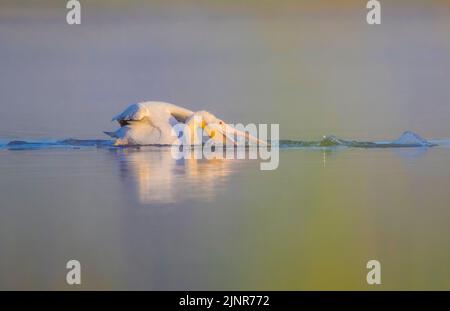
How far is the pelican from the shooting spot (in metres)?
4.26

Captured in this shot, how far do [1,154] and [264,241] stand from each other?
8.60 ft

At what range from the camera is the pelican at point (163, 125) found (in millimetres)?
4258

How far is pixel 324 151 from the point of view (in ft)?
14.9

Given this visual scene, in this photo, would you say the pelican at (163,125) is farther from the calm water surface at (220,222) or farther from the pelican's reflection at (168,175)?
the calm water surface at (220,222)

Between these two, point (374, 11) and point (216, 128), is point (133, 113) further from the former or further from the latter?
point (374, 11)

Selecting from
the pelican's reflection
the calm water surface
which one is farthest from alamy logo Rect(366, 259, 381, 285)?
the pelican's reflection

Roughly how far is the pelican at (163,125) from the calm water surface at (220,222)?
53cm

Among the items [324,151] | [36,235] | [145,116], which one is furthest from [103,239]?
[324,151]

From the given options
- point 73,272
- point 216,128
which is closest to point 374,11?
point 216,128

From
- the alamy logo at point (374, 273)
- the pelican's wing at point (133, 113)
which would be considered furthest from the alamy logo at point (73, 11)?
the alamy logo at point (374, 273)

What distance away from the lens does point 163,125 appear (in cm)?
437

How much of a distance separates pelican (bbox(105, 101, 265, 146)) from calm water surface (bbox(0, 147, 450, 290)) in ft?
1.74

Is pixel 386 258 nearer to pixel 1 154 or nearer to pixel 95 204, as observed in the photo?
pixel 95 204

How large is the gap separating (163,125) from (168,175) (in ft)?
2.99
